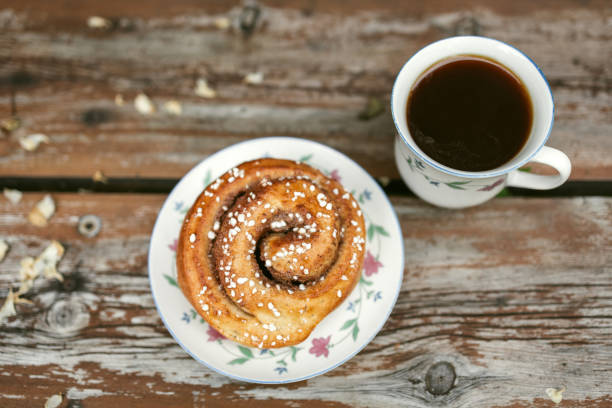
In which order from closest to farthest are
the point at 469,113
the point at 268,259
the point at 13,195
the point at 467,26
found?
1. the point at 268,259
2. the point at 469,113
3. the point at 13,195
4. the point at 467,26

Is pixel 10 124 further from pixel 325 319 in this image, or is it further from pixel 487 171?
pixel 487 171

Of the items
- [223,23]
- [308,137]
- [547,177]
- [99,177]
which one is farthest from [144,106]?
[547,177]

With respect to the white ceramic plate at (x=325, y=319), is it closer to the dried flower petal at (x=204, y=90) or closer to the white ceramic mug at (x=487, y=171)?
the white ceramic mug at (x=487, y=171)

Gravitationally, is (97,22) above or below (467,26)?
below

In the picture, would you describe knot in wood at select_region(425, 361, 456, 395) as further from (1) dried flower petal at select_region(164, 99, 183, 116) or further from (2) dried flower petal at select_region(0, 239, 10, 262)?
(2) dried flower petal at select_region(0, 239, 10, 262)

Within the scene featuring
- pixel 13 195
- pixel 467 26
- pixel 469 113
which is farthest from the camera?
pixel 467 26

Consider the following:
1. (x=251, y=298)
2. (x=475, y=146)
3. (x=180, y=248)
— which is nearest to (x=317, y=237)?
(x=251, y=298)
